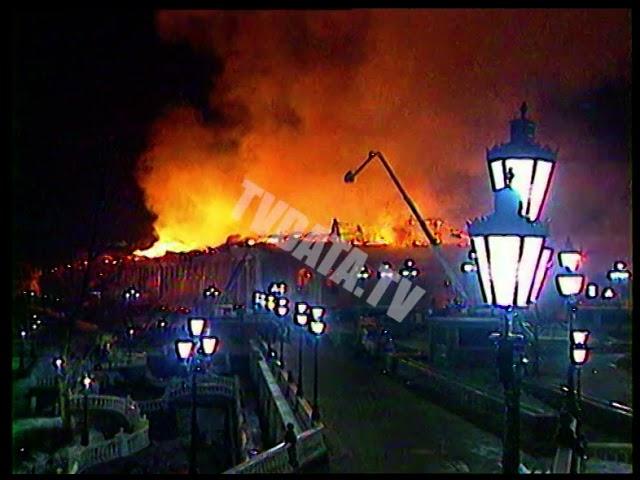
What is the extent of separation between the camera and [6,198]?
5094 mm

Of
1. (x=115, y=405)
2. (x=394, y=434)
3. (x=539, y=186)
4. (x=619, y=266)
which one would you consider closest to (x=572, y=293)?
(x=394, y=434)

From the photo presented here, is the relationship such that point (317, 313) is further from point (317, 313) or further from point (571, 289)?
point (571, 289)

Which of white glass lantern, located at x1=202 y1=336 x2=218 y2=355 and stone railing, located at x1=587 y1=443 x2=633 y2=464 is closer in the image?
stone railing, located at x1=587 y1=443 x2=633 y2=464

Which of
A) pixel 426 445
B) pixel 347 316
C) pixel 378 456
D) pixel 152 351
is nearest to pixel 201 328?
pixel 378 456

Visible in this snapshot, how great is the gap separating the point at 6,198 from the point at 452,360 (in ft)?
81.4

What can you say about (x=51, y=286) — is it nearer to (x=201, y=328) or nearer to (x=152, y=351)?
(x=152, y=351)

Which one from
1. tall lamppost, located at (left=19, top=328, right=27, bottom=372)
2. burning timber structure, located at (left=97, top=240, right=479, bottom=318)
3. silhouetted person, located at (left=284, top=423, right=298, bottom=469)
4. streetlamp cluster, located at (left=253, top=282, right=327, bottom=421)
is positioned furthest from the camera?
burning timber structure, located at (left=97, top=240, right=479, bottom=318)

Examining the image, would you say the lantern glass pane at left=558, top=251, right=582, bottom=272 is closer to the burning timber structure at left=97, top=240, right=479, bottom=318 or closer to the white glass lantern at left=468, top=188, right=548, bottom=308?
the white glass lantern at left=468, top=188, right=548, bottom=308

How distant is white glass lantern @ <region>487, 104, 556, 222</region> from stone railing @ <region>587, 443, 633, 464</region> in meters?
9.16

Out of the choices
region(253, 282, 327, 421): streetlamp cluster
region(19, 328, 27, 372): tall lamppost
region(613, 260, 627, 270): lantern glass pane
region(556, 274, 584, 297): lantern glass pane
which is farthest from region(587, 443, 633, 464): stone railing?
region(19, 328, 27, 372): tall lamppost

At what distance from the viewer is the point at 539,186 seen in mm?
4961

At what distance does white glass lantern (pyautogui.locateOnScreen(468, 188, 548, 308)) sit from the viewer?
457 centimetres

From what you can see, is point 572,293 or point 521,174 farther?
point 572,293

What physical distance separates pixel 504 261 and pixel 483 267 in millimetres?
178
